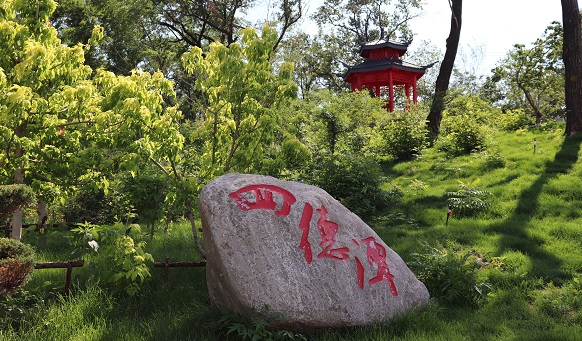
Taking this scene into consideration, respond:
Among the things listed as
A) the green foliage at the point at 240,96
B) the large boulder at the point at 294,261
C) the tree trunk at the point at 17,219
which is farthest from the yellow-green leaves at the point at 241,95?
the tree trunk at the point at 17,219

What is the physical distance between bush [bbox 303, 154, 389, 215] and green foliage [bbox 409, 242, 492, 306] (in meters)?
2.13

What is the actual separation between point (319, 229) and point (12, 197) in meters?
2.47

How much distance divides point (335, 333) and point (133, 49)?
1855 centimetres

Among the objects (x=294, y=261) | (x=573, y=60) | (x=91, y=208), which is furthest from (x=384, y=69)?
(x=294, y=261)

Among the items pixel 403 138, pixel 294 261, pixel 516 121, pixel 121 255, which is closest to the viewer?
pixel 294 261

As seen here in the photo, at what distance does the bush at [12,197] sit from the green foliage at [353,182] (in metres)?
4.67

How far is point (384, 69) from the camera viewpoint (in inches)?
747

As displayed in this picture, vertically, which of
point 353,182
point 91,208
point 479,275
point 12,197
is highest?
point 12,197

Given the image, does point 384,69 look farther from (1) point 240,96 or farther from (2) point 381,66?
(1) point 240,96

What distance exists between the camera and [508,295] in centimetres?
476

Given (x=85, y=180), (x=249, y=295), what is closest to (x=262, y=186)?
(x=249, y=295)

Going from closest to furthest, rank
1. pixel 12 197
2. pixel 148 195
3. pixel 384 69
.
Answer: pixel 12 197, pixel 148 195, pixel 384 69

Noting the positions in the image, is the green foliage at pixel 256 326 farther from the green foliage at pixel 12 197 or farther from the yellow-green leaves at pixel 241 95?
the yellow-green leaves at pixel 241 95

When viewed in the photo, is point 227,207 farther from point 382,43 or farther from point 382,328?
point 382,43
